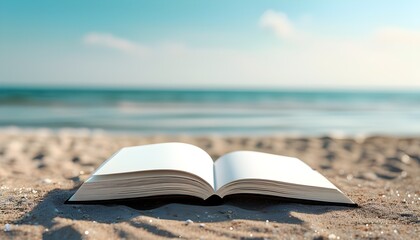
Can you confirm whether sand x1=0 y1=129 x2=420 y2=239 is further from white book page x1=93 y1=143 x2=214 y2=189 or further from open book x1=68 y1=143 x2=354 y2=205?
white book page x1=93 y1=143 x2=214 y2=189

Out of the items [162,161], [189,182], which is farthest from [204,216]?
[162,161]

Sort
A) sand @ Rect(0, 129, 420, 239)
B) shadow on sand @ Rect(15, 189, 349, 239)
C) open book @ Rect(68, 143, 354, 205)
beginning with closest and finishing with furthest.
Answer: sand @ Rect(0, 129, 420, 239) < shadow on sand @ Rect(15, 189, 349, 239) < open book @ Rect(68, 143, 354, 205)

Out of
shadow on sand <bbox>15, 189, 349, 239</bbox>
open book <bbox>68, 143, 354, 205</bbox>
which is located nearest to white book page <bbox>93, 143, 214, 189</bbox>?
open book <bbox>68, 143, 354, 205</bbox>

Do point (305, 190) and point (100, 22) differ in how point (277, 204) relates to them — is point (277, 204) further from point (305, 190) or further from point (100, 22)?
point (100, 22)

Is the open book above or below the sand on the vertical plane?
above

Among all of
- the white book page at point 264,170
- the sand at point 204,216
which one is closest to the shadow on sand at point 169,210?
the sand at point 204,216

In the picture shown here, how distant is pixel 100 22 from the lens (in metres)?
25.3

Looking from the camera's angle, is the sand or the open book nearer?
the sand

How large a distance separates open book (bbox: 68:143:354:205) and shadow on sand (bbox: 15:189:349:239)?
7 centimetres

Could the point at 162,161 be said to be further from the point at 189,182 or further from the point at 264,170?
the point at 264,170

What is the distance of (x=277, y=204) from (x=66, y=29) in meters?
26.0

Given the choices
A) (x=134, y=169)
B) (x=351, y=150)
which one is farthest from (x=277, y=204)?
(x=351, y=150)

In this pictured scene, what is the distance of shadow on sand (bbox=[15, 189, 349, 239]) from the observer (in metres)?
2.09

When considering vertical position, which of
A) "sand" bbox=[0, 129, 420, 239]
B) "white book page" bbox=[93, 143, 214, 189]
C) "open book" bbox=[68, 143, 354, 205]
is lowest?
"sand" bbox=[0, 129, 420, 239]
